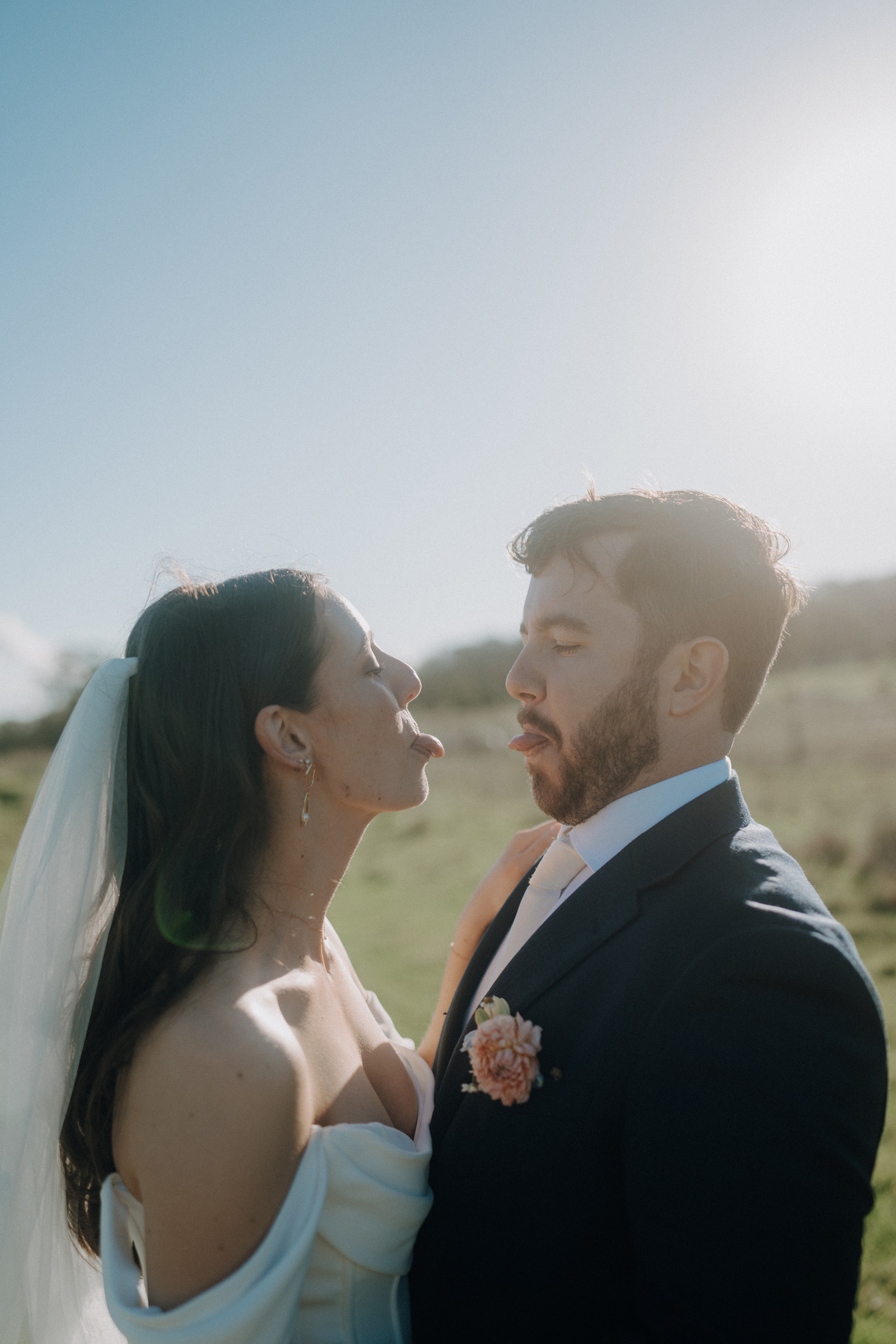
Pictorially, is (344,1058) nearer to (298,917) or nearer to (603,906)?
(298,917)

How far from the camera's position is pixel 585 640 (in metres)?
2.85

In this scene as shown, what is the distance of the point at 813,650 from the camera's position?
147 feet

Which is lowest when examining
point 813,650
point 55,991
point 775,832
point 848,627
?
point 775,832

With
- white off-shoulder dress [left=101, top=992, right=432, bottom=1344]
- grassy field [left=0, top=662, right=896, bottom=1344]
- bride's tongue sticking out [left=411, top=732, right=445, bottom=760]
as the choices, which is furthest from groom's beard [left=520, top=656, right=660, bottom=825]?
grassy field [left=0, top=662, right=896, bottom=1344]

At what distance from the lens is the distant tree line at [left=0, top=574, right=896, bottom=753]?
41.5 metres

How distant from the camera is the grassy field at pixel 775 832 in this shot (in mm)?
9836

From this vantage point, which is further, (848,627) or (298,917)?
(848,627)

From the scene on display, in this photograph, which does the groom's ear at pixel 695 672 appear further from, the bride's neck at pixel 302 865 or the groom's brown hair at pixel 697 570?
the bride's neck at pixel 302 865

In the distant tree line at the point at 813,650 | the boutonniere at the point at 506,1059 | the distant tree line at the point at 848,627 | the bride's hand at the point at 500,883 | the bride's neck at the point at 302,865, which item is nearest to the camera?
the boutonniere at the point at 506,1059

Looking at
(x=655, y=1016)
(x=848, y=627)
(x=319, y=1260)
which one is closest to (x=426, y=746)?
(x=655, y=1016)

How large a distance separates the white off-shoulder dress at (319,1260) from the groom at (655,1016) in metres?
0.12

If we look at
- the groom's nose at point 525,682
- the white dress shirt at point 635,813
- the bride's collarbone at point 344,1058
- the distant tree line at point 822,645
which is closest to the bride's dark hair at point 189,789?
the bride's collarbone at point 344,1058

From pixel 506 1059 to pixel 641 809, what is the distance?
35.8 inches

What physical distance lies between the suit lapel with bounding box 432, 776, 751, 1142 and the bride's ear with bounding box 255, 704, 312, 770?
978 mm
